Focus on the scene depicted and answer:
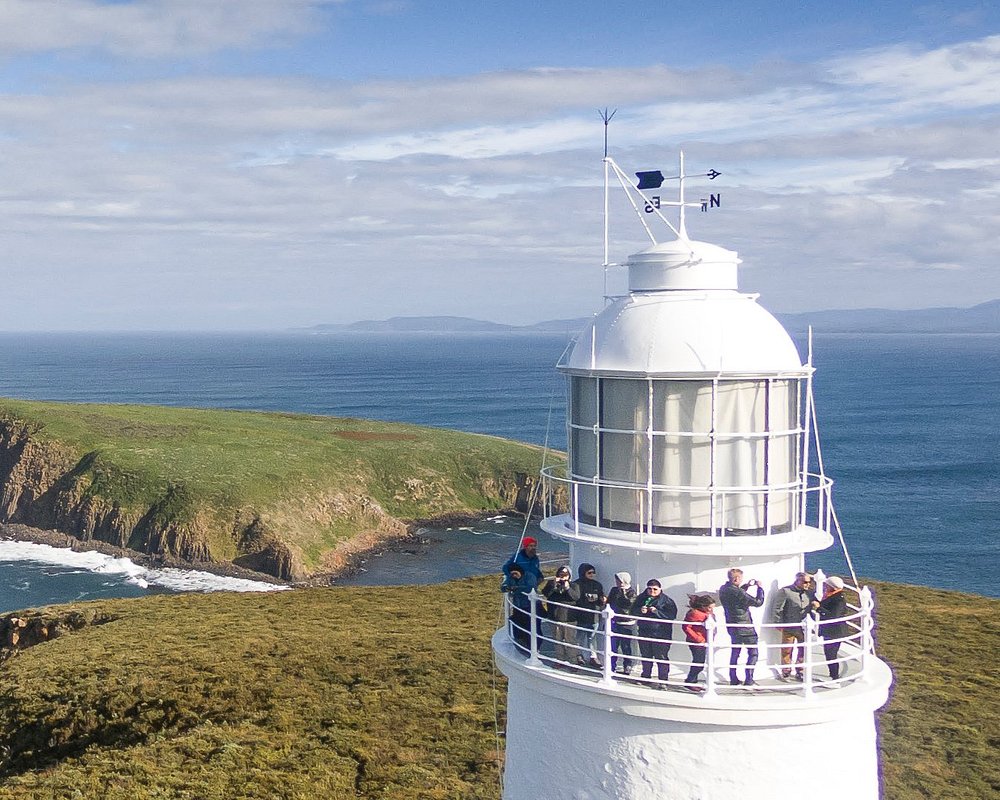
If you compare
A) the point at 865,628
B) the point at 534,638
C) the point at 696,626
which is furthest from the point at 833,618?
the point at 534,638

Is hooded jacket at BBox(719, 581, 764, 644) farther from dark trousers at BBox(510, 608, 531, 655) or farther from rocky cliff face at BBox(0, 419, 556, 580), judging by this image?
rocky cliff face at BBox(0, 419, 556, 580)

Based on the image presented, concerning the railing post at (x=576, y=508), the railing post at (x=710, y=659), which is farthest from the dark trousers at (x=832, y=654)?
the railing post at (x=576, y=508)

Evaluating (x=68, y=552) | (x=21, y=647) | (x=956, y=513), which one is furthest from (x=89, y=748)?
(x=956, y=513)

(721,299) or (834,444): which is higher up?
(721,299)

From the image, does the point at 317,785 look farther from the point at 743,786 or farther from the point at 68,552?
the point at 68,552

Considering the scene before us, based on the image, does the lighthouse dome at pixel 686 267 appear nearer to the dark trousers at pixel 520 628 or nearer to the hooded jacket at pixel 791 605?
the hooded jacket at pixel 791 605

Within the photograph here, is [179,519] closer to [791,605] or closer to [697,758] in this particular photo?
[791,605]

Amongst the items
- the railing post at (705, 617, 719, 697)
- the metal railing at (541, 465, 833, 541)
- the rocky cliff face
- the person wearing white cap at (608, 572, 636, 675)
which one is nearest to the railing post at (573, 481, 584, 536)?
the metal railing at (541, 465, 833, 541)
